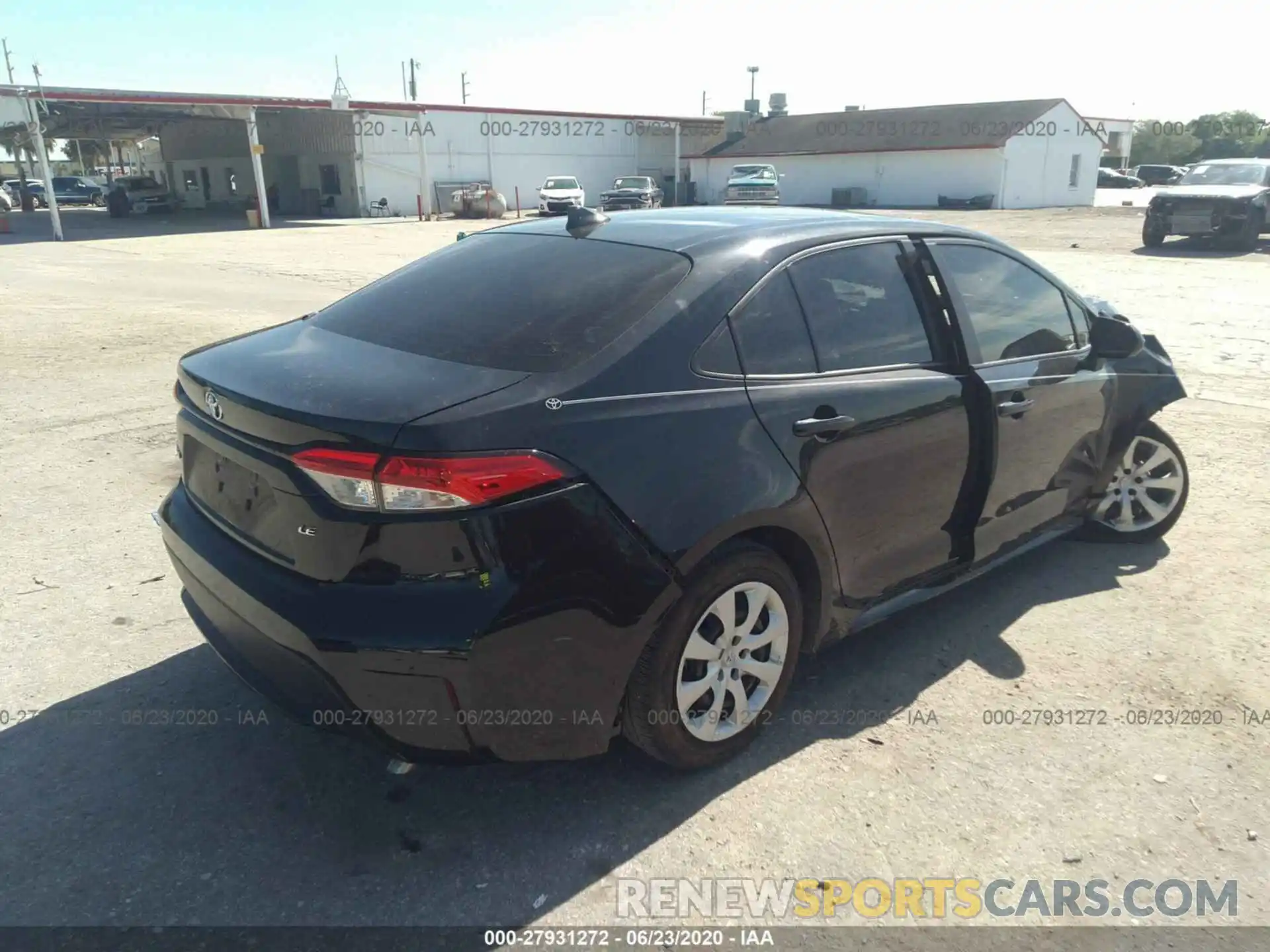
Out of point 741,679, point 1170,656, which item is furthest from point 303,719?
point 1170,656

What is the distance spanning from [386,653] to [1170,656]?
125 inches

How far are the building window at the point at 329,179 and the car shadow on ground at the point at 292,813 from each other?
142ft

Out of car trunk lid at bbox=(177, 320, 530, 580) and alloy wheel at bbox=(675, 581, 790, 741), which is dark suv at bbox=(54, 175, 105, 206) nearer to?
car trunk lid at bbox=(177, 320, 530, 580)

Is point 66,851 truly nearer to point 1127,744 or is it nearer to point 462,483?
point 462,483

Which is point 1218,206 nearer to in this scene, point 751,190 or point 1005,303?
point 751,190

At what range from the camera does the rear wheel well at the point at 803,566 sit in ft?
9.43

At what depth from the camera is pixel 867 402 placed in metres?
3.18

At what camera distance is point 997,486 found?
3.74 metres

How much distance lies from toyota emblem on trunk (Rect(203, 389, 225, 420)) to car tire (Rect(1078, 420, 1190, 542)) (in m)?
→ 4.09

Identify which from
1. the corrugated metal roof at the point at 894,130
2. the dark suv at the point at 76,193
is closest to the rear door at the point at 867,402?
the corrugated metal roof at the point at 894,130

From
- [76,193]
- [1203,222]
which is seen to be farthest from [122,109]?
[1203,222]

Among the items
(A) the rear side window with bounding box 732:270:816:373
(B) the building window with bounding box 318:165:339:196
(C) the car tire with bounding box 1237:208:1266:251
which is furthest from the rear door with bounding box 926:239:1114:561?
(B) the building window with bounding box 318:165:339:196

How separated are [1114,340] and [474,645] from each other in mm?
3356

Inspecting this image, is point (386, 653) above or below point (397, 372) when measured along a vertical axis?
below
